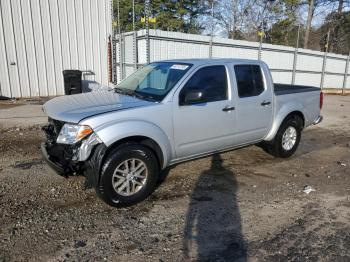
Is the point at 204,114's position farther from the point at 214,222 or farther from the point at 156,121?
the point at 214,222

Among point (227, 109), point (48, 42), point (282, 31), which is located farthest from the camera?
point (282, 31)

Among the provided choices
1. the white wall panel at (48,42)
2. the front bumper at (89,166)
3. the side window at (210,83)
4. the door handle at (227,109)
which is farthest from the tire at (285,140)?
the white wall panel at (48,42)

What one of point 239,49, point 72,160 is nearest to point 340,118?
point 239,49

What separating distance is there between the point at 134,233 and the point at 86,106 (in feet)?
5.45

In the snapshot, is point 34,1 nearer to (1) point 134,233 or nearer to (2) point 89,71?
(2) point 89,71

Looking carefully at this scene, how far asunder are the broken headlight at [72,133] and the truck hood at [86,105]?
9 centimetres

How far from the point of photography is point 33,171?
16.9ft

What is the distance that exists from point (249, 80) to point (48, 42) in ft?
33.1

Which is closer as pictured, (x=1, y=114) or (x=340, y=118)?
(x=1, y=114)

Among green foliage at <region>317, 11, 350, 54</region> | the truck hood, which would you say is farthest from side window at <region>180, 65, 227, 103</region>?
green foliage at <region>317, 11, 350, 54</region>

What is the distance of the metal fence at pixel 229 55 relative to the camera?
41.0 feet

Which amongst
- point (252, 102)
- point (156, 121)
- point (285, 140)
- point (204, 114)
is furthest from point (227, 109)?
point (285, 140)

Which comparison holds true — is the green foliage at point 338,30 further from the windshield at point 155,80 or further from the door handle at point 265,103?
the windshield at point 155,80

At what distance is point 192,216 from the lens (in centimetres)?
386
